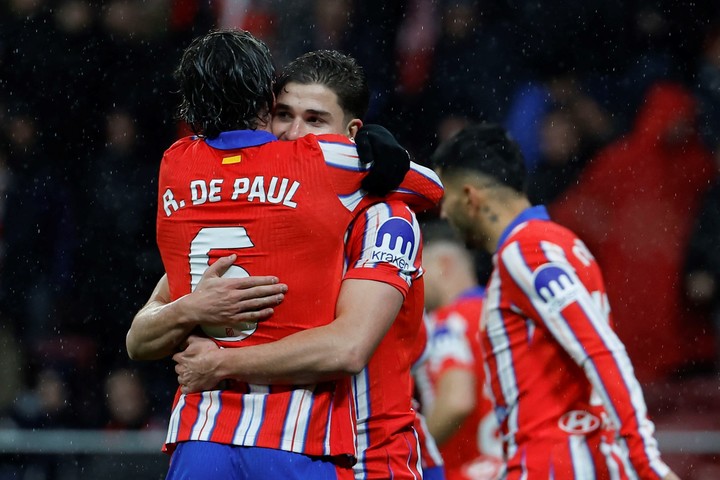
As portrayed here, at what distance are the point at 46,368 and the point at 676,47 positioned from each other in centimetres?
409

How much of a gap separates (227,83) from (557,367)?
1.59 m

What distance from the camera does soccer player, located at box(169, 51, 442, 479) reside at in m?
2.55

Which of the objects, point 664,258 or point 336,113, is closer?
point 336,113

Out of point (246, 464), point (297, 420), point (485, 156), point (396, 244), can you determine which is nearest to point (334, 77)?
point (396, 244)

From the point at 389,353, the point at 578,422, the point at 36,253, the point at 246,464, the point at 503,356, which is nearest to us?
the point at 246,464

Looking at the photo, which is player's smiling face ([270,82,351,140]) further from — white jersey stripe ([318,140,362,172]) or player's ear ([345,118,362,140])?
white jersey stripe ([318,140,362,172])

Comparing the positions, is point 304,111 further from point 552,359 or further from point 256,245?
point 552,359

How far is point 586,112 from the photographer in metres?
6.82

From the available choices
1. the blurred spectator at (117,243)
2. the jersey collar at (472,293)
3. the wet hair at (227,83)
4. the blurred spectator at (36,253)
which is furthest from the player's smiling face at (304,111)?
the blurred spectator at (36,253)

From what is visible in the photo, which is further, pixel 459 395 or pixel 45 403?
pixel 45 403

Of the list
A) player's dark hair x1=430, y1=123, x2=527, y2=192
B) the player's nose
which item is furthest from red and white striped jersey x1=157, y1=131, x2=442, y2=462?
player's dark hair x1=430, y1=123, x2=527, y2=192

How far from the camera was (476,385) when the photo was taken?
15.6ft

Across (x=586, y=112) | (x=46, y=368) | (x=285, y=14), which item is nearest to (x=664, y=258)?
(x=586, y=112)

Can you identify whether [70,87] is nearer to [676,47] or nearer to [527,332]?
[676,47]
